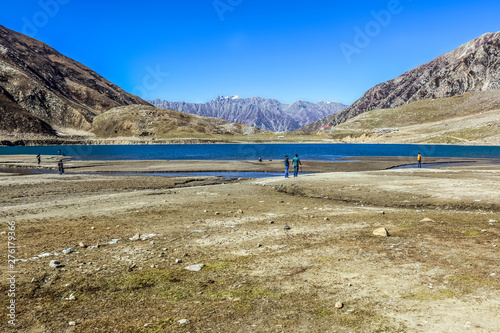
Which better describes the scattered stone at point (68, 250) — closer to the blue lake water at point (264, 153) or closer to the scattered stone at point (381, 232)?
the scattered stone at point (381, 232)

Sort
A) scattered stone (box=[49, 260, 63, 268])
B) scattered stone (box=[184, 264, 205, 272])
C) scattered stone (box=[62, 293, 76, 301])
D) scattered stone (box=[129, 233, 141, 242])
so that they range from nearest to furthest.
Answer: scattered stone (box=[62, 293, 76, 301]), scattered stone (box=[184, 264, 205, 272]), scattered stone (box=[49, 260, 63, 268]), scattered stone (box=[129, 233, 141, 242])

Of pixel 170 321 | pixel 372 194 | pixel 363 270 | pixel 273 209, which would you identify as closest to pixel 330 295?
pixel 363 270

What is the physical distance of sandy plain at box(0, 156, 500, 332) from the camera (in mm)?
6773

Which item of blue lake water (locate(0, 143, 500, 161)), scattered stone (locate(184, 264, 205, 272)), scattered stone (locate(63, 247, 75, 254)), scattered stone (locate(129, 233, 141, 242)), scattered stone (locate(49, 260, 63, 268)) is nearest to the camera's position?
scattered stone (locate(184, 264, 205, 272))

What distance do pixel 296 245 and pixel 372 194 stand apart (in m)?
14.5

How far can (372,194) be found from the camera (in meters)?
24.2

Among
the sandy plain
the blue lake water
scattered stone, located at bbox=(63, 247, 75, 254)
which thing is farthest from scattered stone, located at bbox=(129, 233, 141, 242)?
the blue lake water

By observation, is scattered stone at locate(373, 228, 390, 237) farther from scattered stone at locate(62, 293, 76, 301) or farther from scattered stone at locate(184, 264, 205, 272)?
scattered stone at locate(62, 293, 76, 301)

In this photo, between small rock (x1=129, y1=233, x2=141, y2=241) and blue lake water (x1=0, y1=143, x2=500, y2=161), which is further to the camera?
blue lake water (x1=0, y1=143, x2=500, y2=161)

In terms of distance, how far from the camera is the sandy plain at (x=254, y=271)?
6.77 m

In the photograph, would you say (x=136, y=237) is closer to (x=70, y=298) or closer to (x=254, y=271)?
(x=70, y=298)

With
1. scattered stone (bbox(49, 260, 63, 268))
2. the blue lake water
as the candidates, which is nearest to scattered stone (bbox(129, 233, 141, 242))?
Result: scattered stone (bbox(49, 260, 63, 268))

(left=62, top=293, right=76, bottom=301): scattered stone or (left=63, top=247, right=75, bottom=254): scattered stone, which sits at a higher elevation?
(left=63, top=247, right=75, bottom=254): scattered stone

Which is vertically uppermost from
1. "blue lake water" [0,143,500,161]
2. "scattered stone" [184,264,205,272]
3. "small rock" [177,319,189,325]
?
"small rock" [177,319,189,325]
